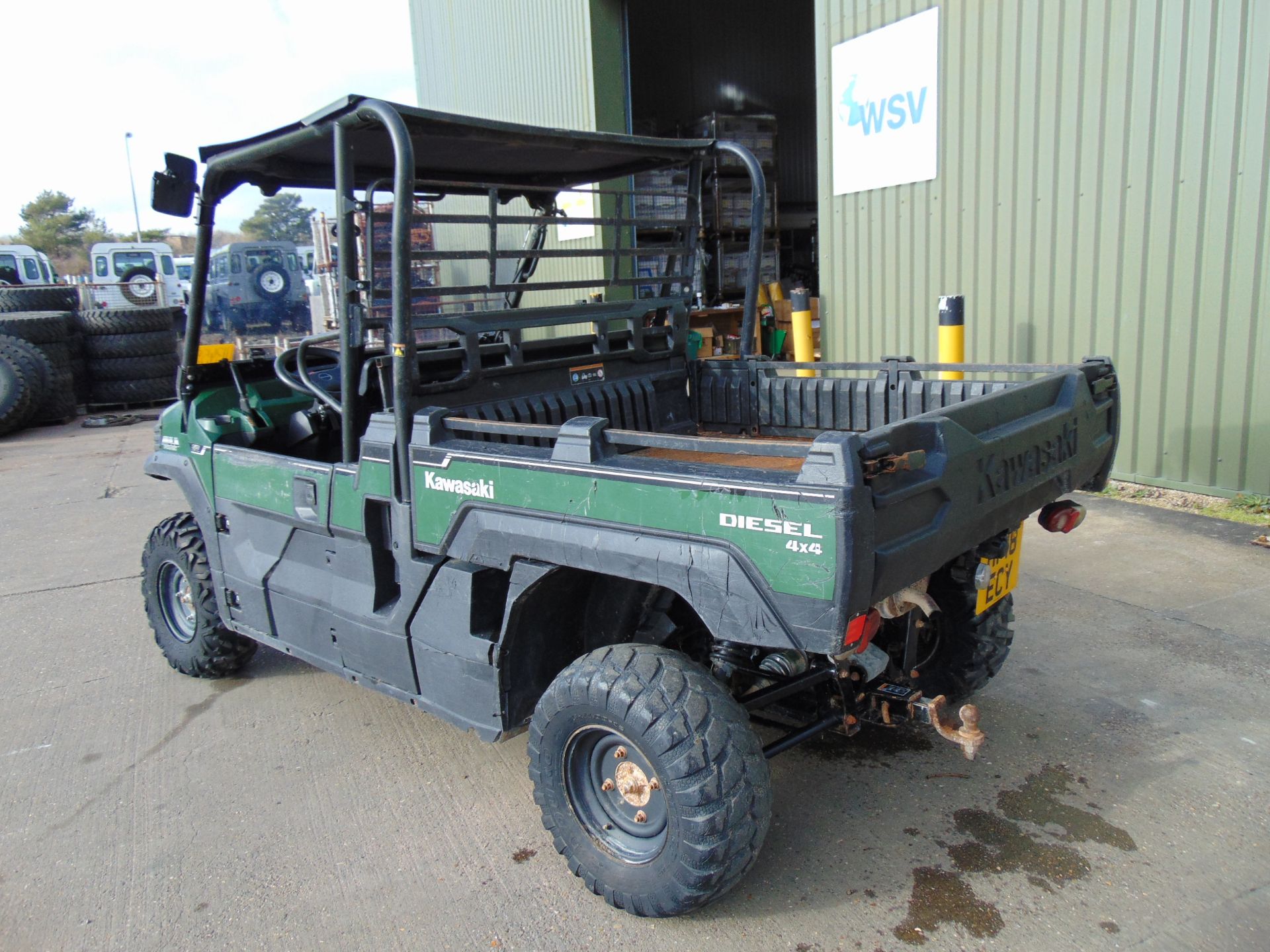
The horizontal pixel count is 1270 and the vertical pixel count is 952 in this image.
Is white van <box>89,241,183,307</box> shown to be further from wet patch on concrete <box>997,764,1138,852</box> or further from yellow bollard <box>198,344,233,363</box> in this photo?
wet patch on concrete <box>997,764,1138,852</box>

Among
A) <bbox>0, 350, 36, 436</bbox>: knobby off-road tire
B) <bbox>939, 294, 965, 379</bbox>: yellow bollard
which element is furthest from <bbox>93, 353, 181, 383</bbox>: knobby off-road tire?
<bbox>939, 294, 965, 379</bbox>: yellow bollard

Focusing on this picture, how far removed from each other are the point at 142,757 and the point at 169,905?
3.54ft

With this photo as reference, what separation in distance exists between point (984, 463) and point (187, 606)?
3.69 m

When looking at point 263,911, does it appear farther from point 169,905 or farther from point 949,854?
point 949,854

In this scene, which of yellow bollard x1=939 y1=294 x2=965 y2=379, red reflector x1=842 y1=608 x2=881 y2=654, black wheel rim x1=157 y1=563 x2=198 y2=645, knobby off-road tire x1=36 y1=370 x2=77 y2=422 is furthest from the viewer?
knobby off-road tire x1=36 y1=370 x2=77 y2=422

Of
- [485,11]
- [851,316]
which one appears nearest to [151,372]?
[485,11]

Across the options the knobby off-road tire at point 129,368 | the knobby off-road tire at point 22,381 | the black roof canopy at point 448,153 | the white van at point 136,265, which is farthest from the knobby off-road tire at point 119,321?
the black roof canopy at point 448,153

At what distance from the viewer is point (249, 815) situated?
327 centimetres

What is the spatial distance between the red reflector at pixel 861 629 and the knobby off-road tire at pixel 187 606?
2.95m

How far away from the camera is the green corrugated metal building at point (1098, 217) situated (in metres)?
5.61

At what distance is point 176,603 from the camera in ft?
15.0

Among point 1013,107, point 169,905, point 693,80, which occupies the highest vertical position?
point 693,80

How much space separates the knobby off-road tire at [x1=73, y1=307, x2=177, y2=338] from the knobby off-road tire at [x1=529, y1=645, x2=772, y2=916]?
1405 centimetres

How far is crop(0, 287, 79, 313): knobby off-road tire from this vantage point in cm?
1456
